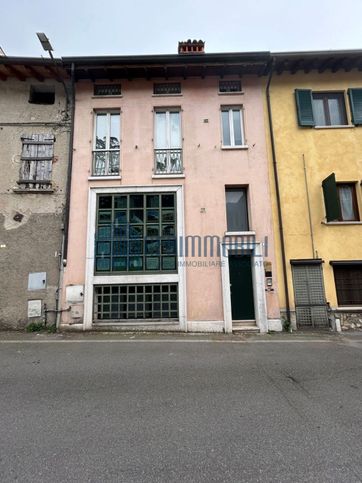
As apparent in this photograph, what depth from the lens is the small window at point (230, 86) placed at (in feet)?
33.6

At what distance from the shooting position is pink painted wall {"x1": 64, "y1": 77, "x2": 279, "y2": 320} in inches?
349

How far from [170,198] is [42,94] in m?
7.06

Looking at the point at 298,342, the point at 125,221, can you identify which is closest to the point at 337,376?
the point at 298,342

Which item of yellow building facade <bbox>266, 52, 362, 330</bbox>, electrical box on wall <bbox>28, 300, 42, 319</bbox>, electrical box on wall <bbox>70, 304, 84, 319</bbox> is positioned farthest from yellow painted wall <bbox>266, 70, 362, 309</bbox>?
electrical box on wall <bbox>28, 300, 42, 319</bbox>

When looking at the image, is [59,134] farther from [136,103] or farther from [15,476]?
[15,476]

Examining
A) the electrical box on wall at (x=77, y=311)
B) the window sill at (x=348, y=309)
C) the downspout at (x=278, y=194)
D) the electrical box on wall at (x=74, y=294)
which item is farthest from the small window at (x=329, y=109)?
the electrical box on wall at (x=77, y=311)

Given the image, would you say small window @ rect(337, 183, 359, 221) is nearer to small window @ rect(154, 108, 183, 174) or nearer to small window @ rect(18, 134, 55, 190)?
small window @ rect(154, 108, 183, 174)

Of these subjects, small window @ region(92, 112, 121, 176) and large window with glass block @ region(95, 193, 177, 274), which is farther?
small window @ region(92, 112, 121, 176)

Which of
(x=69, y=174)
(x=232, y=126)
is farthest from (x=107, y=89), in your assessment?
(x=232, y=126)

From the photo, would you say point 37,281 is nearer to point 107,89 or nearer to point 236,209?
point 236,209

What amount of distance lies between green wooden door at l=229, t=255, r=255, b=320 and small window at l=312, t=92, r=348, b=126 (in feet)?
20.4

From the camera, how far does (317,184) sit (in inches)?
373

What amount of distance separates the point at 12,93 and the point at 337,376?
13491mm

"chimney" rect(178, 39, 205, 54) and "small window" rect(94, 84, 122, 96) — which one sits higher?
"chimney" rect(178, 39, 205, 54)
